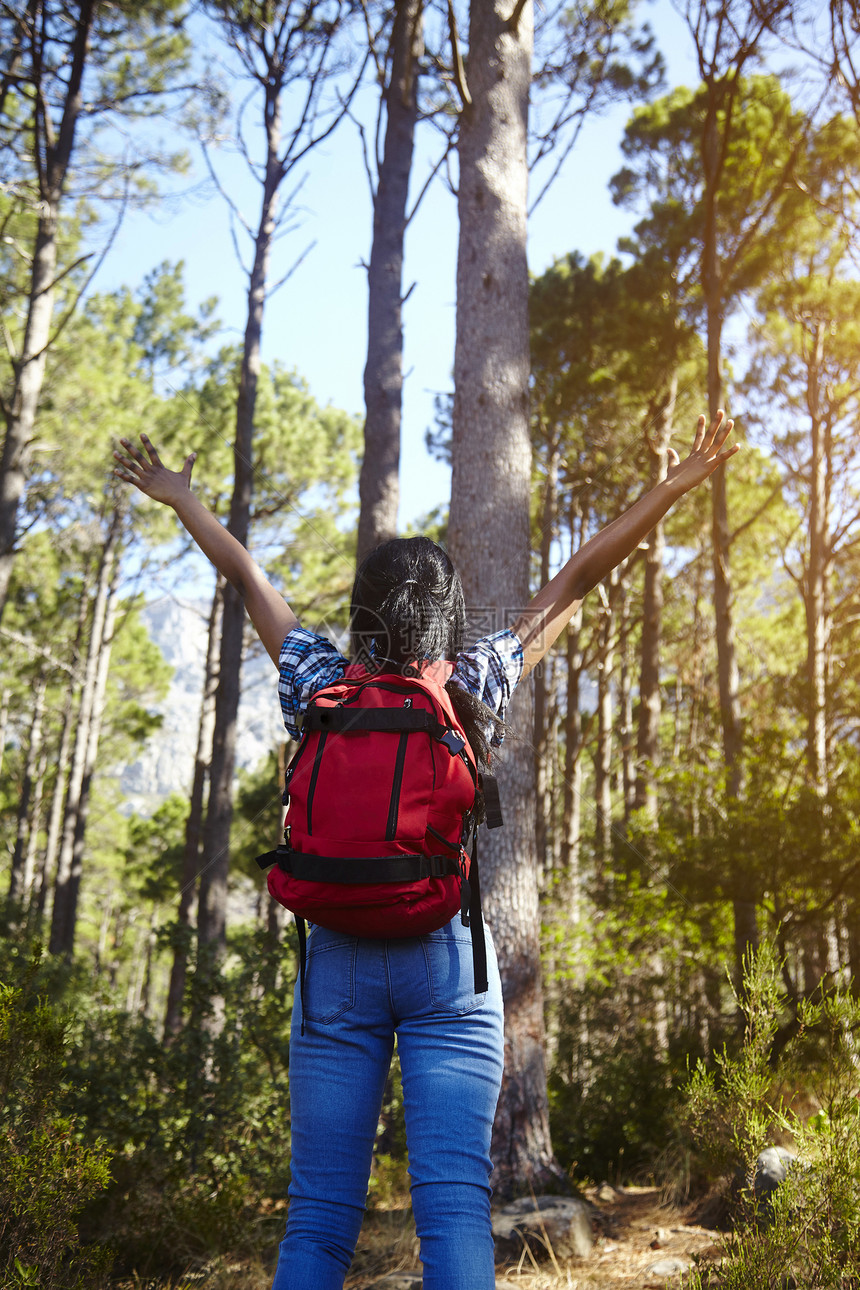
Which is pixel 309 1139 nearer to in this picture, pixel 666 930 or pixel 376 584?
pixel 376 584

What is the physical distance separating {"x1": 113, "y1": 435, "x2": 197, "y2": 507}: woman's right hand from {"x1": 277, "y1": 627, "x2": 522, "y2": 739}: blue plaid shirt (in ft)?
1.56

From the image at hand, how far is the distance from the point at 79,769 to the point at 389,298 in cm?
908

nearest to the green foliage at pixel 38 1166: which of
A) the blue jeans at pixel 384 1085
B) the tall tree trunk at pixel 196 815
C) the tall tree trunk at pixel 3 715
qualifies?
the blue jeans at pixel 384 1085

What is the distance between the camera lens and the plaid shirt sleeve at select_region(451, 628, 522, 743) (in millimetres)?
1566

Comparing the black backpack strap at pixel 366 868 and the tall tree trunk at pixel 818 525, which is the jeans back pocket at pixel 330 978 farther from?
the tall tree trunk at pixel 818 525

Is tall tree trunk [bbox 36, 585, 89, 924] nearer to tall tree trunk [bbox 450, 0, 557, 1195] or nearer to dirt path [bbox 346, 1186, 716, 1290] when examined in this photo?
tall tree trunk [bbox 450, 0, 557, 1195]

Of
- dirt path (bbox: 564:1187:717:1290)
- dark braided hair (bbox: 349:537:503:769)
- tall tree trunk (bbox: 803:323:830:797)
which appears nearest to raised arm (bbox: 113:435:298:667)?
dark braided hair (bbox: 349:537:503:769)

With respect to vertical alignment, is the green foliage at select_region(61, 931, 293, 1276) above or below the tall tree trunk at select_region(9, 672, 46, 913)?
below

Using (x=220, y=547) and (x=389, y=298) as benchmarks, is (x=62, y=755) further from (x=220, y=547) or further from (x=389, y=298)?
(x=220, y=547)

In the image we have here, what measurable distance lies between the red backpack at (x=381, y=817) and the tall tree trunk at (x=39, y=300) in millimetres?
5968

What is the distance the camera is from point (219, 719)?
790 centimetres

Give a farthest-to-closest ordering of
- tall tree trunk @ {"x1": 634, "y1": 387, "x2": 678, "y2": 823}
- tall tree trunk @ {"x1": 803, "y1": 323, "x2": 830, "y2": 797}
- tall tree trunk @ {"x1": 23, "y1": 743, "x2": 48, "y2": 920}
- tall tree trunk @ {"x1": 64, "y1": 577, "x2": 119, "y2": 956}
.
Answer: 1. tall tree trunk @ {"x1": 23, "y1": 743, "x2": 48, "y2": 920}
2. tall tree trunk @ {"x1": 64, "y1": 577, "x2": 119, "y2": 956}
3. tall tree trunk @ {"x1": 803, "y1": 323, "x2": 830, "y2": 797}
4. tall tree trunk @ {"x1": 634, "y1": 387, "x2": 678, "y2": 823}

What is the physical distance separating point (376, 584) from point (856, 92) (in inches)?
222

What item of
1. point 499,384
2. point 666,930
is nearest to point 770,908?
point 666,930
